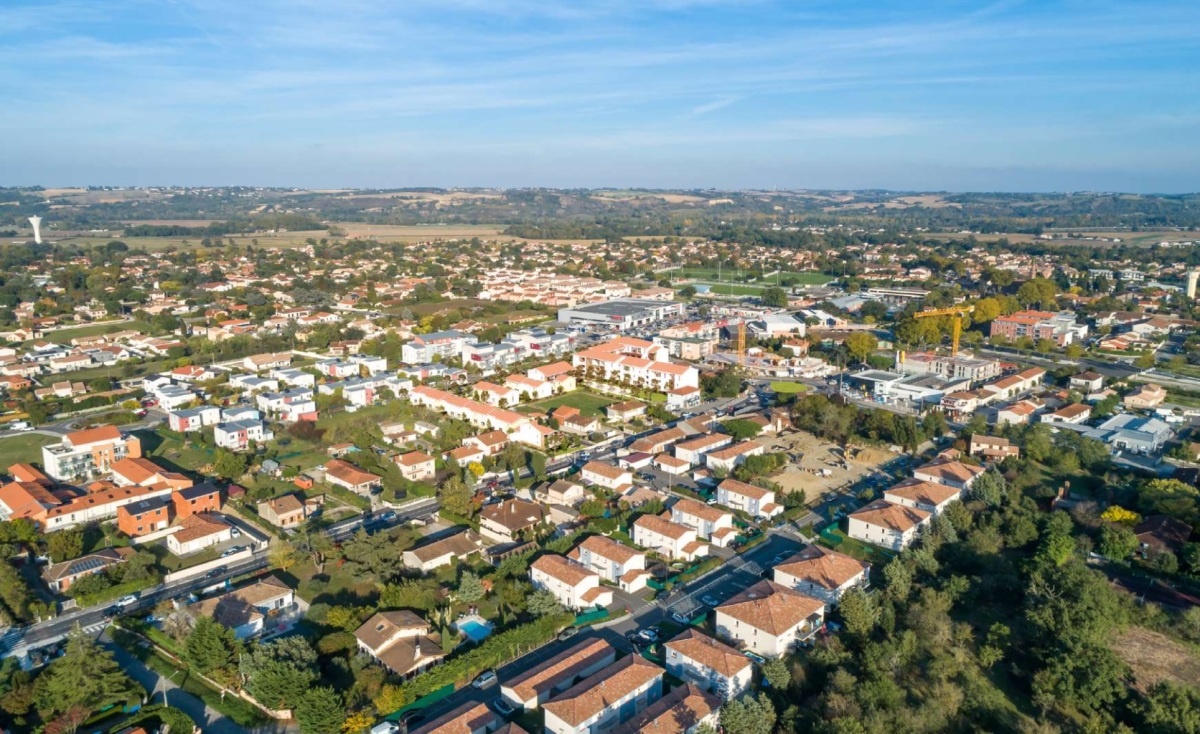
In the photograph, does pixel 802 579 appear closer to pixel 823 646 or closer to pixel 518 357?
pixel 823 646

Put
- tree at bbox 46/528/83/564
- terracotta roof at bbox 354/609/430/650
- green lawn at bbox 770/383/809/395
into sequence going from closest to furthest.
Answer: terracotta roof at bbox 354/609/430/650 < tree at bbox 46/528/83/564 < green lawn at bbox 770/383/809/395

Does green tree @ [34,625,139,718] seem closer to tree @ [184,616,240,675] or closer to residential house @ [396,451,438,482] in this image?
tree @ [184,616,240,675]

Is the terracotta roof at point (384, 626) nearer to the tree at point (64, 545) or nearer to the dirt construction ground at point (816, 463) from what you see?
the tree at point (64, 545)

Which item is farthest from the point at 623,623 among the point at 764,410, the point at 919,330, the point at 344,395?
the point at 919,330

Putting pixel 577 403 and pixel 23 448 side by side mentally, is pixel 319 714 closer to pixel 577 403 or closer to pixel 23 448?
pixel 577 403

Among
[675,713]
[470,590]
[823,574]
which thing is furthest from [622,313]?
[675,713]

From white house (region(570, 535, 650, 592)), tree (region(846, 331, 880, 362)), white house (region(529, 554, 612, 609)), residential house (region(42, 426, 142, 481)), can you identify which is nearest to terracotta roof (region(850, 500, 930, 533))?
white house (region(570, 535, 650, 592))
